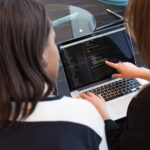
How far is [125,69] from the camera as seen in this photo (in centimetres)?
141

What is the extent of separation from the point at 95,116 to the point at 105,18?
137cm

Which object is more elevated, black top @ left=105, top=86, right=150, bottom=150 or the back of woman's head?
the back of woman's head

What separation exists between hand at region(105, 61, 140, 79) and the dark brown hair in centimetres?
35

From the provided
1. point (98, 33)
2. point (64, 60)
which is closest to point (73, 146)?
point (64, 60)

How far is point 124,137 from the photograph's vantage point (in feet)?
3.61

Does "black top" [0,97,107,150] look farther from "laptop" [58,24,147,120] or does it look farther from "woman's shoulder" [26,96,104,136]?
"laptop" [58,24,147,120]

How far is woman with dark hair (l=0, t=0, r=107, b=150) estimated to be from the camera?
2.65 feet

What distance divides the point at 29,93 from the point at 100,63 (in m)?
0.63

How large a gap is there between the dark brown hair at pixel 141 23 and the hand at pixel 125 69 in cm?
35

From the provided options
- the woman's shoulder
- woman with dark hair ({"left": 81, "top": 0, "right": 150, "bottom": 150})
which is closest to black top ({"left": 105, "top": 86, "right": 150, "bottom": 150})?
woman with dark hair ({"left": 81, "top": 0, "right": 150, "bottom": 150})

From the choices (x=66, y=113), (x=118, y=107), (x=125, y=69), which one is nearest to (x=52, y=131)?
(x=66, y=113)

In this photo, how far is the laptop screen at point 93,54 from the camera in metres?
1.38

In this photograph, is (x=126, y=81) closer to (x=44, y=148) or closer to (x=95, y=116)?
(x=95, y=116)

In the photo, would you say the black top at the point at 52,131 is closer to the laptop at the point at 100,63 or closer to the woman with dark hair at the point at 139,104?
the woman with dark hair at the point at 139,104
